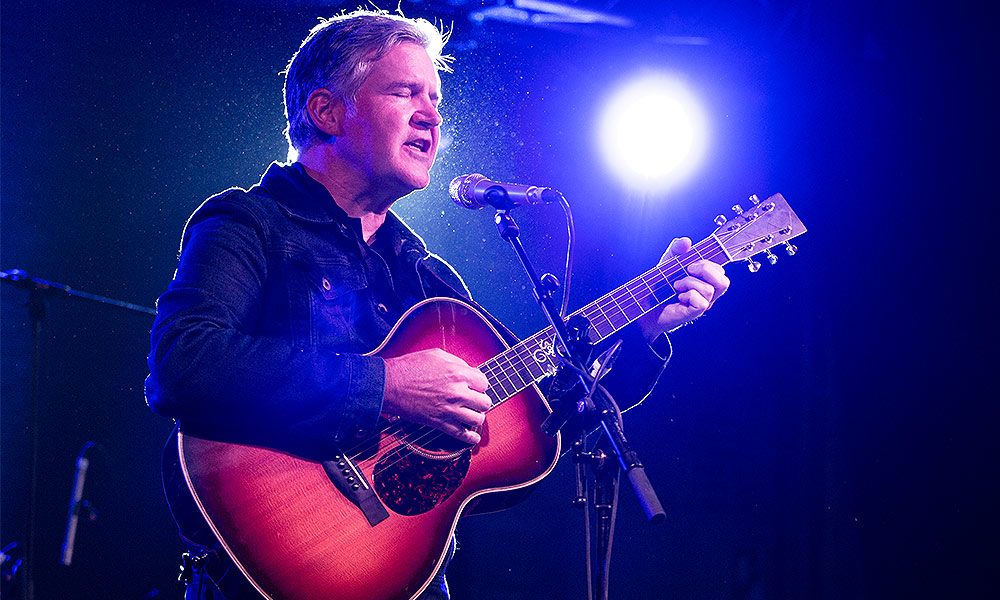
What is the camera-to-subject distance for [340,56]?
8.72 ft

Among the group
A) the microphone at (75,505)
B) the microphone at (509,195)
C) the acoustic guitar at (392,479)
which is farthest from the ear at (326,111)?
the microphone at (75,505)

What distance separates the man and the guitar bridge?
65 mm

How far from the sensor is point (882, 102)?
12.5ft

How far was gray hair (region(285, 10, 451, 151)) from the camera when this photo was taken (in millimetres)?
2627

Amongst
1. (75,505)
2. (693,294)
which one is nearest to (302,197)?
(693,294)

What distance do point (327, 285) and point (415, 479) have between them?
65 cm

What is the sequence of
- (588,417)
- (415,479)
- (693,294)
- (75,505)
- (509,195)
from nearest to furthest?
1. (588,417)
2. (415,479)
3. (509,195)
4. (693,294)
5. (75,505)

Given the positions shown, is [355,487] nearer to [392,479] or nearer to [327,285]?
[392,479]

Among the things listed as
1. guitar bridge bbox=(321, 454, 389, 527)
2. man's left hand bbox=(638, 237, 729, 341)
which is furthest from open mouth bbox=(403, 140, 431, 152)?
guitar bridge bbox=(321, 454, 389, 527)

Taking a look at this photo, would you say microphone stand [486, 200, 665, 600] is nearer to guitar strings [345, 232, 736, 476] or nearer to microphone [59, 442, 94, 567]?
guitar strings [345, 232, 736, 476]

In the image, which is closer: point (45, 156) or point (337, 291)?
point (337, 291)

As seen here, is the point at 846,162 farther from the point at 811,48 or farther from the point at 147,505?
the point at 147,505

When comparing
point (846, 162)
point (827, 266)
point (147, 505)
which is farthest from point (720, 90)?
point (147, 505)

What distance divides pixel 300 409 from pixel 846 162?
127 inches
